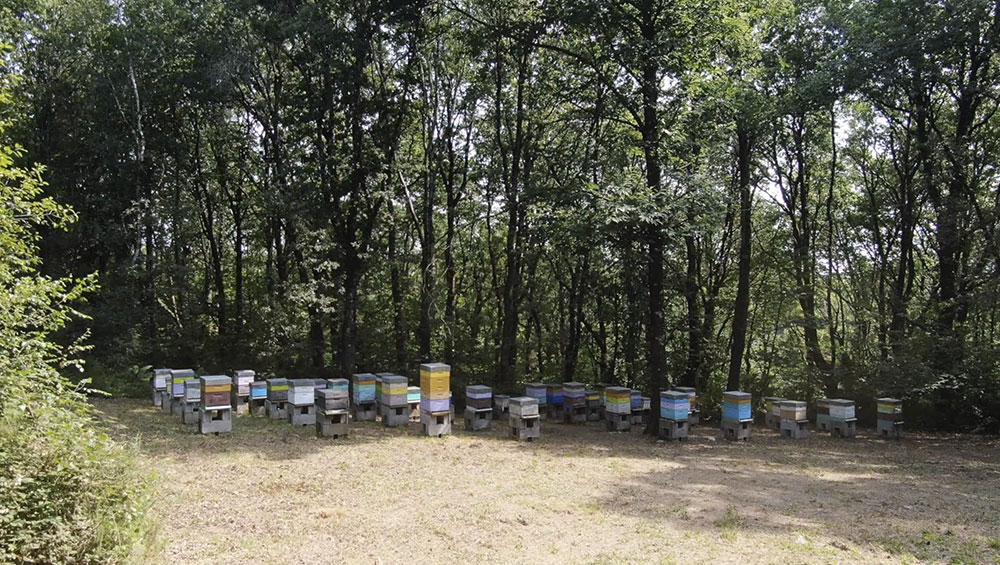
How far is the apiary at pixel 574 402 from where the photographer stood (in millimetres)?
13040

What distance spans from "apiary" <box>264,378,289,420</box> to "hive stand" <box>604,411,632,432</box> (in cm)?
667

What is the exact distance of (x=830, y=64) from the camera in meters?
12.3

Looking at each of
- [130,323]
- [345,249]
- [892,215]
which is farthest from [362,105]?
[892,215]

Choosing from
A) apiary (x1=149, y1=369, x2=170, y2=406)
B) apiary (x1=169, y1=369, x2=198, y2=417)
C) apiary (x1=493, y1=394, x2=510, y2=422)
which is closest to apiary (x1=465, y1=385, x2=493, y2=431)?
apiary (x1=493, y1=394, x2=510, y2=422)

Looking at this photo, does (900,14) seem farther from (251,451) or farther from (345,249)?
(251,451)

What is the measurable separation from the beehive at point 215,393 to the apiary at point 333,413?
5.01 feet

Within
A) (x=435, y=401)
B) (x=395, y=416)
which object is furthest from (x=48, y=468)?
(x=395, y=416)

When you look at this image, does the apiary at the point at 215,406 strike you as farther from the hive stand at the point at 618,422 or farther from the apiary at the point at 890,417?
the apiary at the point at 890,417

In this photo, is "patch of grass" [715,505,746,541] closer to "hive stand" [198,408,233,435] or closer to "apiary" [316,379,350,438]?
"apiary" [316,379,350,438]

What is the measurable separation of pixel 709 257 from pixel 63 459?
18.8m

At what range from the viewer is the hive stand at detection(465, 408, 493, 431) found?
1125cm

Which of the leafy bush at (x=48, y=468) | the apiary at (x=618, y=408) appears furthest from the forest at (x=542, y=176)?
the leafy bush at (x=48, y=468)

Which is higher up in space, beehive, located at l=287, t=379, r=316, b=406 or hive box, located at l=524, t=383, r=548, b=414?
beehive, located at l=287, t=379, r=316, b=406

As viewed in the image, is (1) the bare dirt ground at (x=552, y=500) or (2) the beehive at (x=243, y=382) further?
(2) the beehive at (x=243, y=382)
